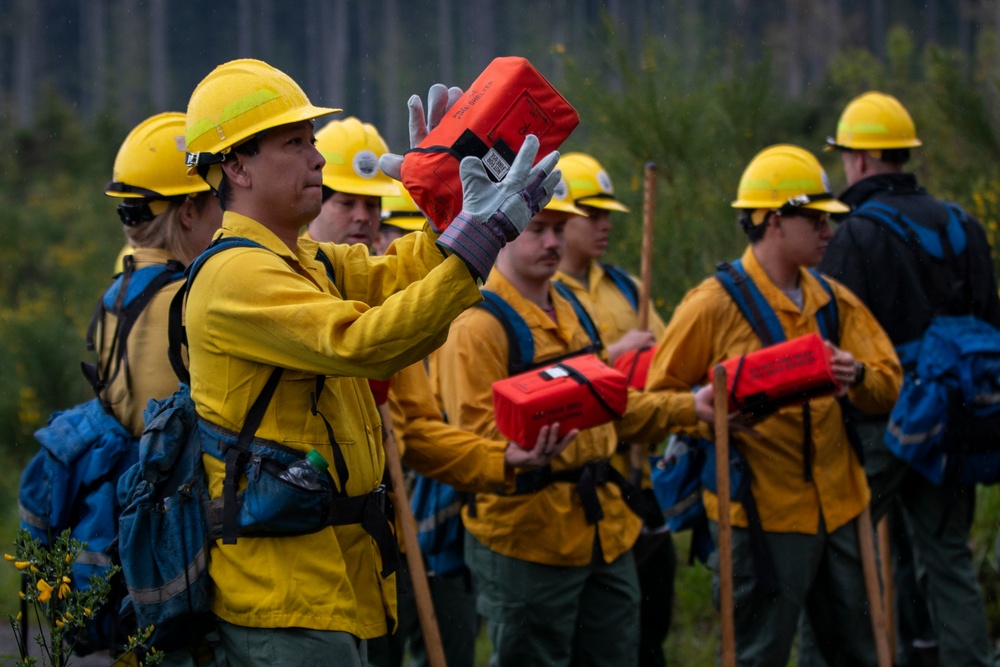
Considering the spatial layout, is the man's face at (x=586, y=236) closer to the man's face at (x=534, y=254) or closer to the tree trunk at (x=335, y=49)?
the man's face at (x=534, y=254)

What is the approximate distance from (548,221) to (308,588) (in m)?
2.70

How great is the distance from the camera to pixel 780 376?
4973 millimetres

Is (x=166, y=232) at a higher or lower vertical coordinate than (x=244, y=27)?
lower

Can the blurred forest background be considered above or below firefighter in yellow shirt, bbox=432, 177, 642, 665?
above

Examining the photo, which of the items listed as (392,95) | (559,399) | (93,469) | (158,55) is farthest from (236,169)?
(158,55)

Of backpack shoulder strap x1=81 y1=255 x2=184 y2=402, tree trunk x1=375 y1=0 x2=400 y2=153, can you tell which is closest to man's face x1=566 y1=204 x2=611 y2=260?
backpack shoulder strap x1=81 y1=255 x2=184 y2=402

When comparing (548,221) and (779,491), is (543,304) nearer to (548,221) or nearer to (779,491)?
(548,221)

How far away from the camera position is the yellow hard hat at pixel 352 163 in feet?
18.4

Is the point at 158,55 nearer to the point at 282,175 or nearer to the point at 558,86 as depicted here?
the point at 558,86

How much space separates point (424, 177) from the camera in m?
3.29

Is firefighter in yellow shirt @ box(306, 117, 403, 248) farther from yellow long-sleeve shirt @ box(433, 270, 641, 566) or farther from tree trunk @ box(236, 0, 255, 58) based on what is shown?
tree trunk @ box(236, 0, 255, 58)

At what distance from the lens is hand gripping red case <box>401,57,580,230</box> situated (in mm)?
3266

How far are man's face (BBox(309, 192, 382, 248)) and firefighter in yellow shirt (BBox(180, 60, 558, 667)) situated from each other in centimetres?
200

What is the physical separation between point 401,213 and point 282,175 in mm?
3420
